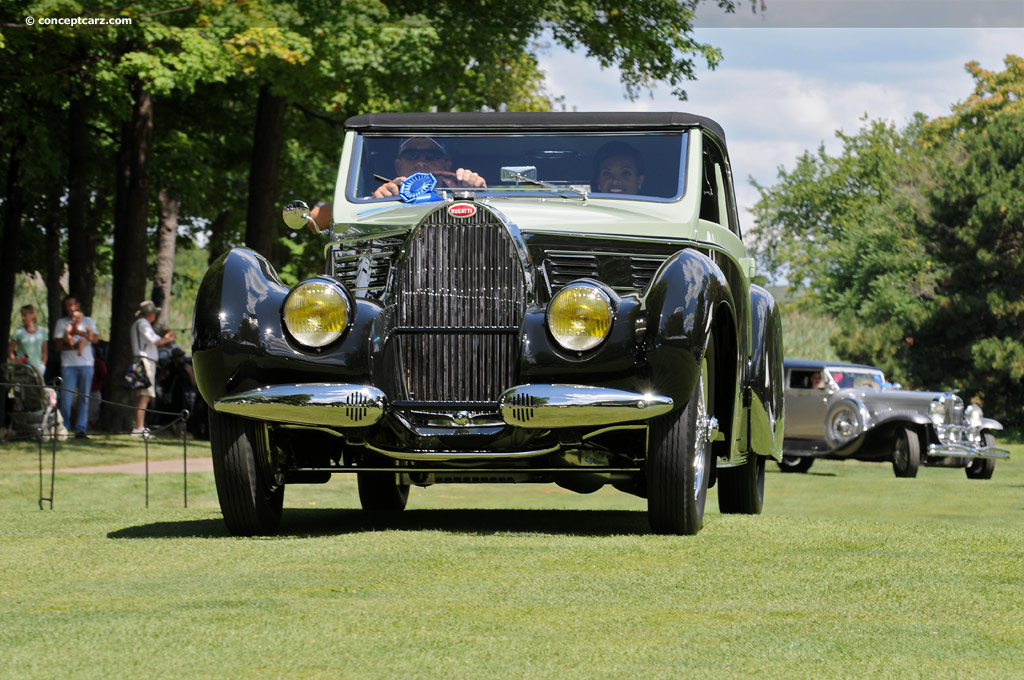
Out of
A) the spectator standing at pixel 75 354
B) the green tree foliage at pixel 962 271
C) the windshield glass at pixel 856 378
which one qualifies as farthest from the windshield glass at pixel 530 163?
the green tree foliage at pixel 962 271

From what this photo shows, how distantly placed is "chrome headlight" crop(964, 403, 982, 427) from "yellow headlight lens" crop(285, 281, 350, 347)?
17250 mm

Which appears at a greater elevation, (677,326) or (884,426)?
(677,326)

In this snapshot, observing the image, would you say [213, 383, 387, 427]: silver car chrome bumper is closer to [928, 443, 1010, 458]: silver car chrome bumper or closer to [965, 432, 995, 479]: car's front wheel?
[928, 443, 1010, 458]: silver car chrome bumper

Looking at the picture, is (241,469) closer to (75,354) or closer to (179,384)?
(75,354)

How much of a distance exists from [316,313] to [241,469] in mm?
887

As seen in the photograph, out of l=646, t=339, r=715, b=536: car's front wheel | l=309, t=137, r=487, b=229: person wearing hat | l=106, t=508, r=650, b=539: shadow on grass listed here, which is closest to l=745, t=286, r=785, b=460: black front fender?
l=106, t=508, r=650, b=539: shadow on grass

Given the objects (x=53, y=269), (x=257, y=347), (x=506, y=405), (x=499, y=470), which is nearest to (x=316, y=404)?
(x=257, y=347)

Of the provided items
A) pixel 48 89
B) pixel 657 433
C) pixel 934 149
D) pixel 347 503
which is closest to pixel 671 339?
pixel 657 433

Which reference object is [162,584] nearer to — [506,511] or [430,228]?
[430,228]

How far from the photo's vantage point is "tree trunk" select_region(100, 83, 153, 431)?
2108 centimetres

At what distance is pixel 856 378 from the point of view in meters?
23.8

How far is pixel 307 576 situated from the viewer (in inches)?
225

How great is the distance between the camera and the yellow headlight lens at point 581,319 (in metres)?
6.90

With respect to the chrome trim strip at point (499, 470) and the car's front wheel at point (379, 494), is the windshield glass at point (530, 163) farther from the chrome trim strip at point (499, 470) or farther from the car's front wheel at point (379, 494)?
the car's front wheel at point (379, 494)
